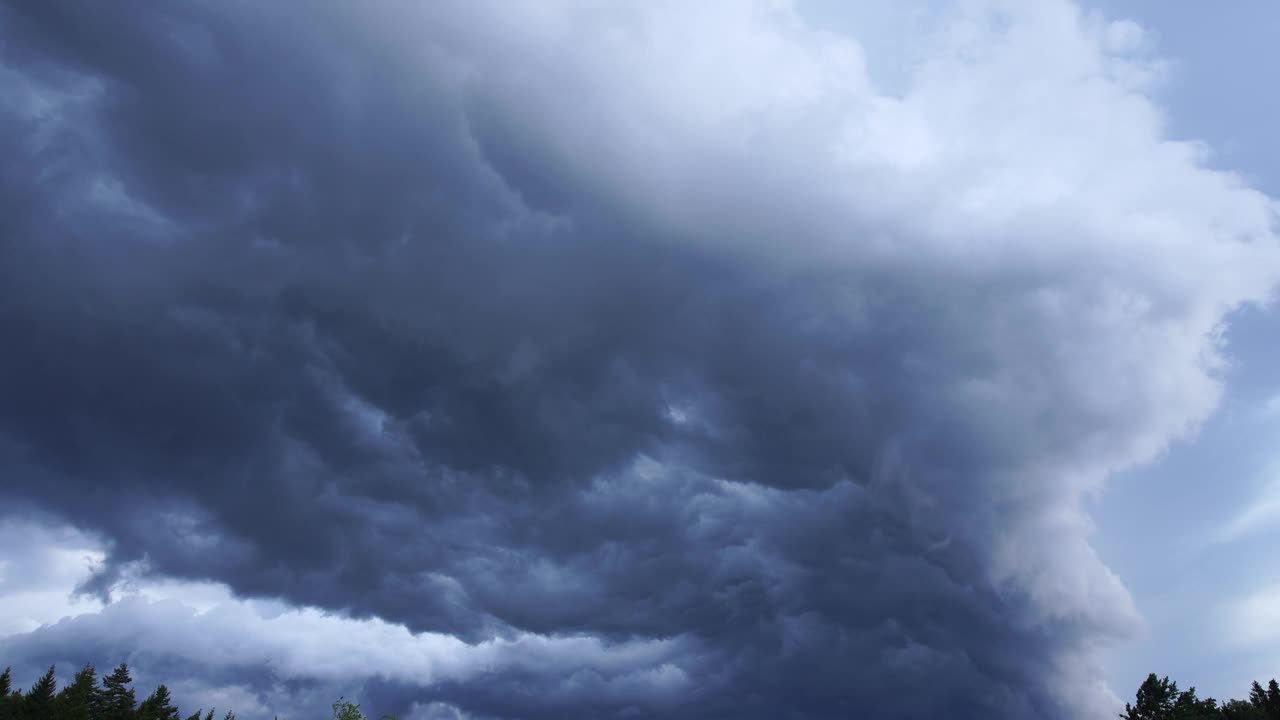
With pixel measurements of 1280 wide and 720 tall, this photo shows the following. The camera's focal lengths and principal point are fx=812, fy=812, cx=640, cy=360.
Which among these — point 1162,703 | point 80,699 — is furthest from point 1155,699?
point 80,699

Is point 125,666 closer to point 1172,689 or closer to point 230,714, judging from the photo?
point 230,714

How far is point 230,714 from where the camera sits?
196500 millimetres

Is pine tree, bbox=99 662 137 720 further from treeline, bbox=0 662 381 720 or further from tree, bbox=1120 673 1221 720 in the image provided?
tree, bbox=1120 673 1221 720

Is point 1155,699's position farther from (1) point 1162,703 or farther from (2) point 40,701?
(2) point 40,701

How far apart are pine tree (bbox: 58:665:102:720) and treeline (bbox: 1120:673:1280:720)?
215037 millimetres

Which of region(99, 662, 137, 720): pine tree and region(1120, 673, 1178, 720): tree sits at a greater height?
region(1120, 673, 1178, 720): tree

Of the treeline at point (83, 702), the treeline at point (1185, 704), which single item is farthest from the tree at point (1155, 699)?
the treeline at point (83, 702)

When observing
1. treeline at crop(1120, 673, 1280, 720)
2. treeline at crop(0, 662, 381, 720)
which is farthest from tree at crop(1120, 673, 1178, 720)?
treeline at crop(0, 662, 381, 720)

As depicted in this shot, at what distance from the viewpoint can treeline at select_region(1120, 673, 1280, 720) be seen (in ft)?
546

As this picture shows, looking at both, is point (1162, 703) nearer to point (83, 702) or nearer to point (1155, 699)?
point (1155, 699)

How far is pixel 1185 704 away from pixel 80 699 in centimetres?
23214

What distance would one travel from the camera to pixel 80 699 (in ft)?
502

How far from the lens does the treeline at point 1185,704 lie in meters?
166

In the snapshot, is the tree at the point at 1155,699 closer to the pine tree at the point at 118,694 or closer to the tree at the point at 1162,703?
the tree at the point at 1162,703
